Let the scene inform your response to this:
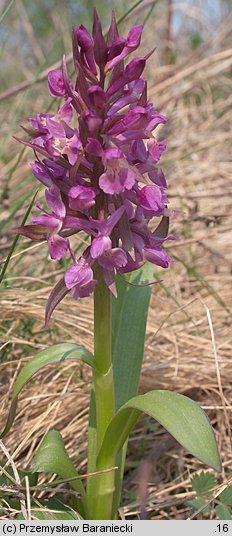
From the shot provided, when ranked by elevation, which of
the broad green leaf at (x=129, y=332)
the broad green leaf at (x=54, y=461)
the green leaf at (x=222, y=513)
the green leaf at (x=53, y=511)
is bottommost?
the green leaf at (x=53, y=511)

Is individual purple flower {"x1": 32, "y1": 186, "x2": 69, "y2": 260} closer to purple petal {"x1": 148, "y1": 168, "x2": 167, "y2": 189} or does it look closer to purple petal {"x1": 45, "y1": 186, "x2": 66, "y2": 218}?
purple petal {"x1": 45, "y1": 186, "x2": 66, "y2": 218}

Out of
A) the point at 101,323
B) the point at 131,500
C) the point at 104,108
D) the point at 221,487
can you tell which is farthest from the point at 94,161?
the point at 131,500

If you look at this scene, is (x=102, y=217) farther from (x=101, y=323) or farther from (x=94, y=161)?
(x=101, y=323)

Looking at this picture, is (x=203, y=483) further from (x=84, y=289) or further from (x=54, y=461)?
(x=84, y=289)

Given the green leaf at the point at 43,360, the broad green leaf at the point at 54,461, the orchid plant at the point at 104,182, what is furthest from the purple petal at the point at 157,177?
the broad green leaf at the point at 54,461

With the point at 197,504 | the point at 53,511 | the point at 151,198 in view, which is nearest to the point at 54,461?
the point at 53,511

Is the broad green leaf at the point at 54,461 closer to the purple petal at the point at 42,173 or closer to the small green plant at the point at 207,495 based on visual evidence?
the small green plant at the point at 207,495
